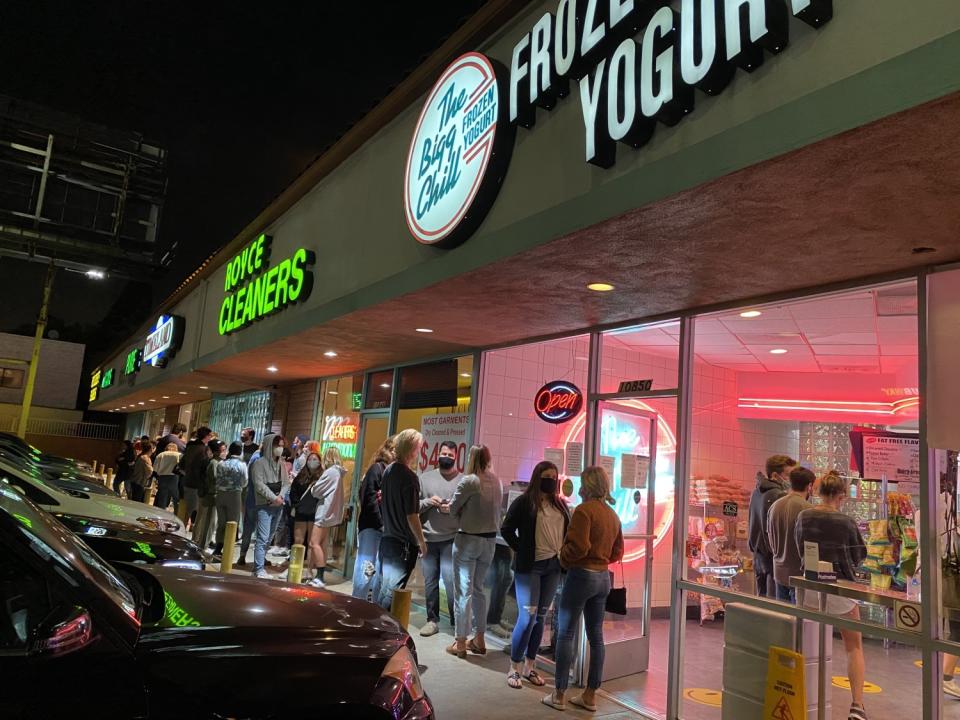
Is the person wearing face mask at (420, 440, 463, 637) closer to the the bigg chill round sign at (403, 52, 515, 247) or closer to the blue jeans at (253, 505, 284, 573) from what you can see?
the the bigg chill round sign at (403, 52, 515, 247)

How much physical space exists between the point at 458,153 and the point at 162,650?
4.29 m

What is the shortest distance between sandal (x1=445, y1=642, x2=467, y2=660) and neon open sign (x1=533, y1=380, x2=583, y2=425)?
8.24ft

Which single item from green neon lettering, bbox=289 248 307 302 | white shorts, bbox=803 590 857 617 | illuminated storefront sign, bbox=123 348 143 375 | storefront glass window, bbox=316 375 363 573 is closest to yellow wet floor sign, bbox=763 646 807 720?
white shorts, bbox=803 590 857 617

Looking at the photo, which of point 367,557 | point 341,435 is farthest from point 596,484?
point 341,435

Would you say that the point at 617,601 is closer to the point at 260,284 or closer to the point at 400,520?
the point at 400,520

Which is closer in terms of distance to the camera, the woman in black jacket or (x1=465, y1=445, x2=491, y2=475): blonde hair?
the woman in black jacket

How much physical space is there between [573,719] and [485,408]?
152 inches

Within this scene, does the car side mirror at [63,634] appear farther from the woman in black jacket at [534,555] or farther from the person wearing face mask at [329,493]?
the person wearing face mask at [329,493]

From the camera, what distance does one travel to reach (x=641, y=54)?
3512mm

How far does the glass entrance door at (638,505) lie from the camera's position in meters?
6.29

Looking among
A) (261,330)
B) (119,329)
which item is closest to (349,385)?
(261,330)

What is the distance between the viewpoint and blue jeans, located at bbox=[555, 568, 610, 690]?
16.6 ft

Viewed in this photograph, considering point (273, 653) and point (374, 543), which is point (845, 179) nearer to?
point (273, 653)

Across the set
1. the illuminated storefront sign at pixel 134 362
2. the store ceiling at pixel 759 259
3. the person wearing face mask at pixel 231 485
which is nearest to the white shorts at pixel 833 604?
the store ceiling at pixel 759 259
